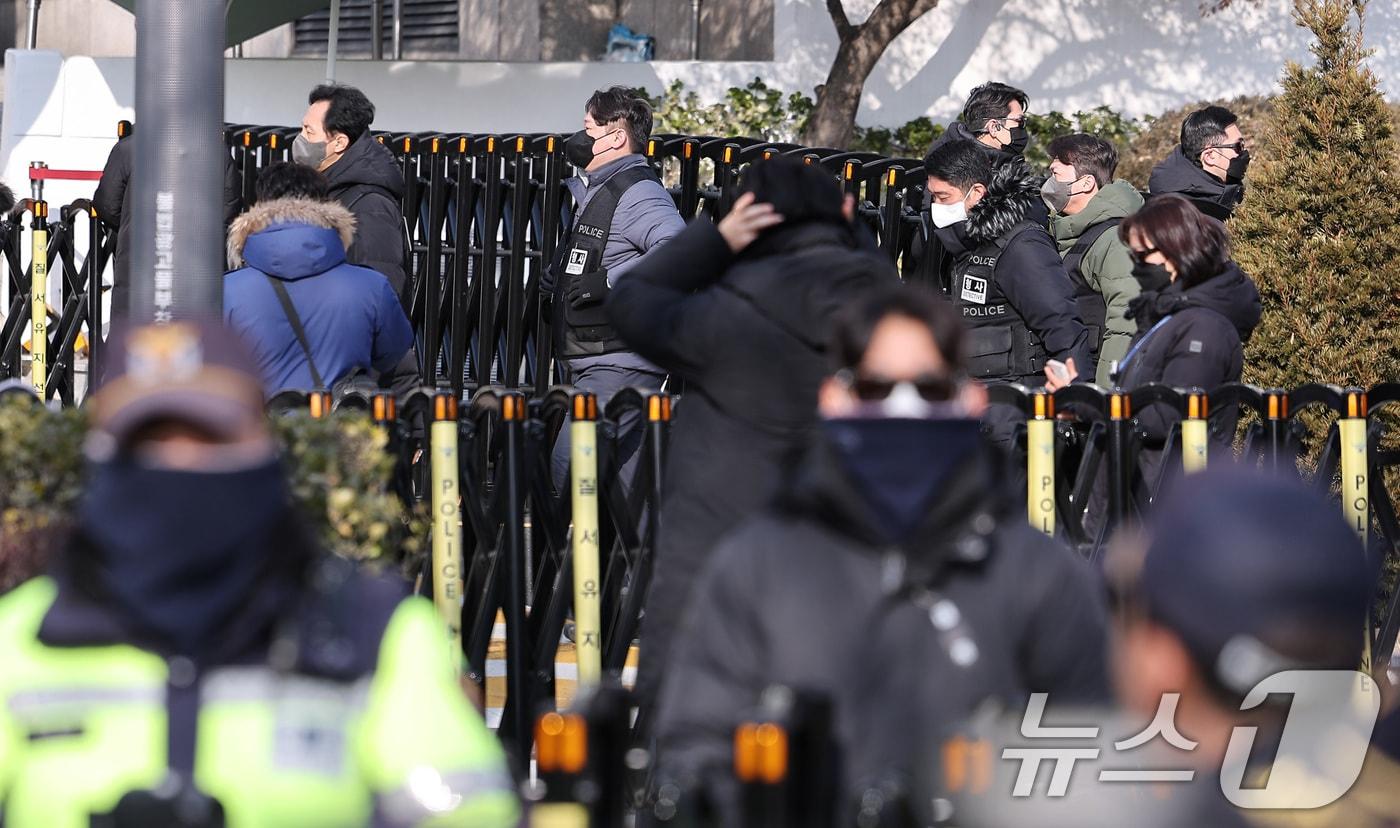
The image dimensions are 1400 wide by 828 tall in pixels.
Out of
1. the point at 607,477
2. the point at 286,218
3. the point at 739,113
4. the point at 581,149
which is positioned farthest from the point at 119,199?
the point at 739,113

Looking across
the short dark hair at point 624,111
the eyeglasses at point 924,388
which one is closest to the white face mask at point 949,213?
the short dark hair at point 624,111

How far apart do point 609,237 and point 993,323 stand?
142cm

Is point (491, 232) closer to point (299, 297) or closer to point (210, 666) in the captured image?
point (299, 297)

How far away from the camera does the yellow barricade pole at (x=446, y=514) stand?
5633 mm

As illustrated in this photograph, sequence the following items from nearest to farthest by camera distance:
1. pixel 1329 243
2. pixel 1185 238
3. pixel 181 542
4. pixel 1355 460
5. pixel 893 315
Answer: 1. pixel 181 542
2. pixel 893 315
3. pixel 1355 460
4. pixel 1185 238
5. pixel 1329 243

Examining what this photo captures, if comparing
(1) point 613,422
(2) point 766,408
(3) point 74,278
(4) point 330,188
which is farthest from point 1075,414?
(3) point 74,278

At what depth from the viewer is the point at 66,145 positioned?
16.0 meters

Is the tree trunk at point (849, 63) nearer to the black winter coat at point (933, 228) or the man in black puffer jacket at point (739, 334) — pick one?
the black winter coat at point (933, 228)

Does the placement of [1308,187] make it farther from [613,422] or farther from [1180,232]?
[613,422]

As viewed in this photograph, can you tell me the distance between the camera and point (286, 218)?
636cm

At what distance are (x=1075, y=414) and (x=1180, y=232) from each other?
73 cm

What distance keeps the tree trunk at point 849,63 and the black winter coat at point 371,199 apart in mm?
8564

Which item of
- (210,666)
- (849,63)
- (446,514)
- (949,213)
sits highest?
(849,63)

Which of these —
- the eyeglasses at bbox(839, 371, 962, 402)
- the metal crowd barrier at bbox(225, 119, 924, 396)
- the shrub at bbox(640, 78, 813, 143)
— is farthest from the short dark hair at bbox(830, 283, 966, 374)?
the shrub at bbox(640, 78, 813, 143)
